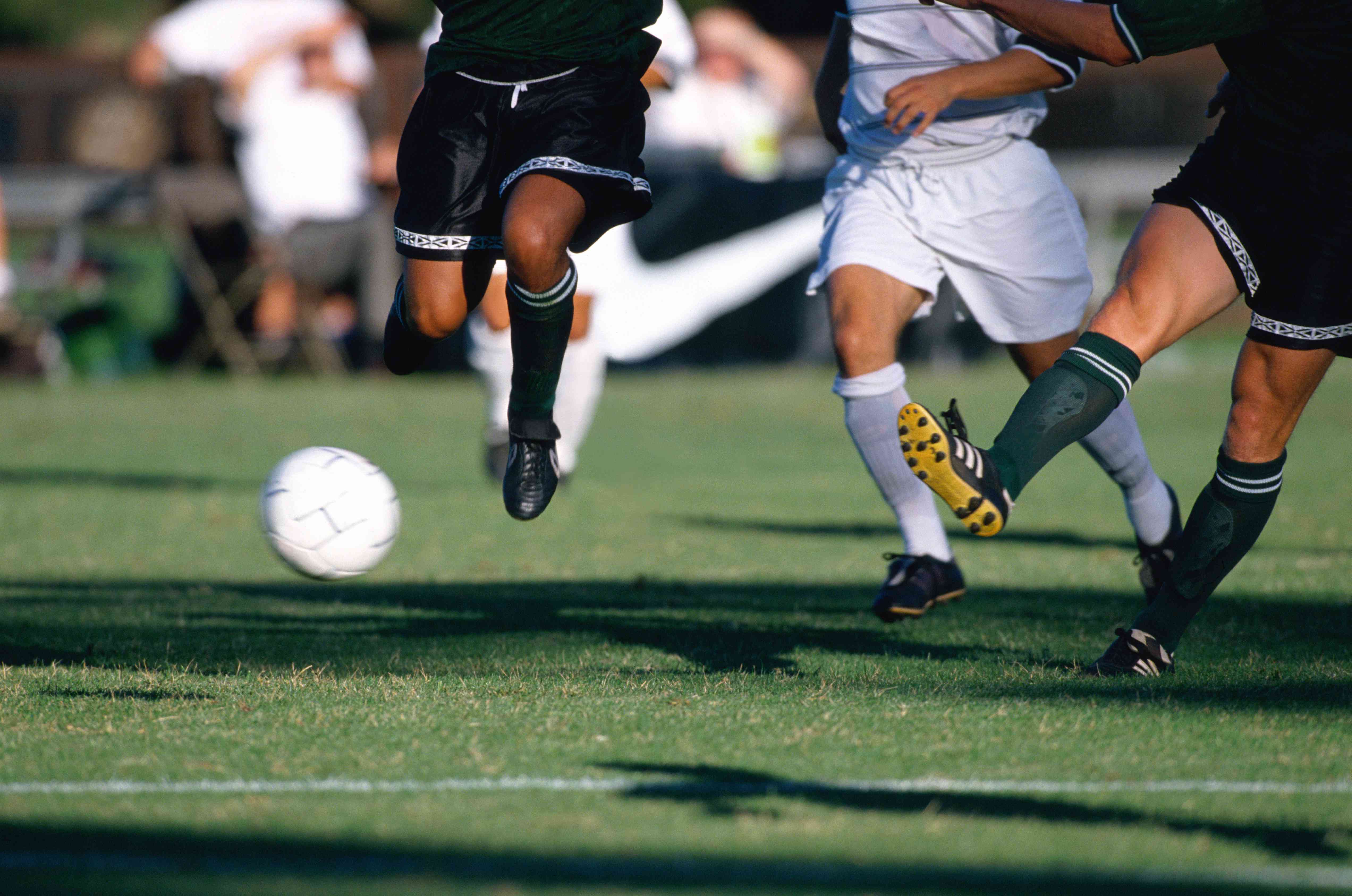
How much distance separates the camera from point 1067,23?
378cm

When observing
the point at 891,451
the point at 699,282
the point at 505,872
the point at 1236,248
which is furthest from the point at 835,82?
the point at 699,282

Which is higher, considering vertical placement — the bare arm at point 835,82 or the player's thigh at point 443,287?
the bare arm at point 835,82

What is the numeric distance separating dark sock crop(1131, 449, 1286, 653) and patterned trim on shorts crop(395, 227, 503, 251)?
2.02 m

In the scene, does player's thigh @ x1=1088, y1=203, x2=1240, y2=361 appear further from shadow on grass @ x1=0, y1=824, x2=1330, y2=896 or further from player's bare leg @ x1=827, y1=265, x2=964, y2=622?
shadow on grass @ x1=0, y1=824, x2=1330, y2=896

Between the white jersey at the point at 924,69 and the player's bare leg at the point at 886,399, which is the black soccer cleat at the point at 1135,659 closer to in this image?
the player's bare leg at the point at 886,399

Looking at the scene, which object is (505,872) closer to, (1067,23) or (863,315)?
(1067,23)

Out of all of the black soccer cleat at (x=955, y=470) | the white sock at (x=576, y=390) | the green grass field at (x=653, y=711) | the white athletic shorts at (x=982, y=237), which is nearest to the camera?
the green grass field at (x=653, y=711)

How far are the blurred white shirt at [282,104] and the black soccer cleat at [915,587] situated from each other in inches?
414

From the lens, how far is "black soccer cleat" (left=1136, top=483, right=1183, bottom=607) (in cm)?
527

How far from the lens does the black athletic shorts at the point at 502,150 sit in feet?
15.7

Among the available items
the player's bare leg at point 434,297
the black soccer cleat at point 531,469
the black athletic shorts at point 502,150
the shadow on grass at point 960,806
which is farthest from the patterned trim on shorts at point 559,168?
the shadow on grass at point 960,806

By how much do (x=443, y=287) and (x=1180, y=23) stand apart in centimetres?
220

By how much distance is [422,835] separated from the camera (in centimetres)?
272

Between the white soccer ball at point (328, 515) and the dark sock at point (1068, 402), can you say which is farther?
the white soccer ball at point (328, 515)
